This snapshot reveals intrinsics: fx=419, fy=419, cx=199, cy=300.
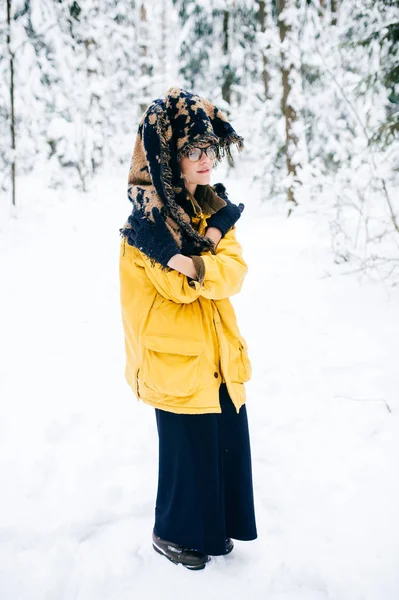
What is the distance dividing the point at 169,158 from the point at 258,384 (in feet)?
9.08

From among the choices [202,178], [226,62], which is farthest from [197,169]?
[226,62]

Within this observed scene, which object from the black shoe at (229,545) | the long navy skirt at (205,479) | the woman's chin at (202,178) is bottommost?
the black shoe at (229,545)

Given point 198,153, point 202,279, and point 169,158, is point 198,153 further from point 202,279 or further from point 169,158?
point 202,279

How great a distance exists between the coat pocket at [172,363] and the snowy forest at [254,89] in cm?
403

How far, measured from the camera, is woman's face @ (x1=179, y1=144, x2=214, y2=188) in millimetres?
1870

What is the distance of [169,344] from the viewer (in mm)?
1842

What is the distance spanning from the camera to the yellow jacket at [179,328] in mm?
1790

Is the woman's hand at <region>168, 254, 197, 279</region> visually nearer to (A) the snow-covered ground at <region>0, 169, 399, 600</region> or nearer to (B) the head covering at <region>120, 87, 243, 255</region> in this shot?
(B) the head covering at <region>120, 87, 243, 255</region>

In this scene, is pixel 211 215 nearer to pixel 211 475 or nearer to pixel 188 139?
pixel 188 139

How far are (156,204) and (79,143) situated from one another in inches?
560

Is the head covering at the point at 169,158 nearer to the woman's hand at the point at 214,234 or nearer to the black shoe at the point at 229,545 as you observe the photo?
the woman's hand at the point at 214,234

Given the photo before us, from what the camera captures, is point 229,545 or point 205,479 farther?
point 229,545

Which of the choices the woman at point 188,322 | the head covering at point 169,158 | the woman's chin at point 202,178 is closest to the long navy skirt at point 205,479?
the woman at point 188,322

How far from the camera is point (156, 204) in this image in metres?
1.73
